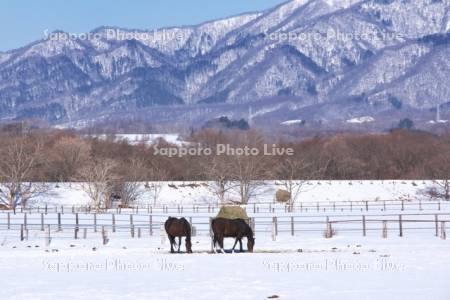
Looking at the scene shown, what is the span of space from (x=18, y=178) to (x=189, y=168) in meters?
35.4

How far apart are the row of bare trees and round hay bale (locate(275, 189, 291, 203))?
568mm

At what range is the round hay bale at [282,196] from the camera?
294 ft

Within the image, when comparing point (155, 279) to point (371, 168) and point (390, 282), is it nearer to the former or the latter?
point (390, 282)

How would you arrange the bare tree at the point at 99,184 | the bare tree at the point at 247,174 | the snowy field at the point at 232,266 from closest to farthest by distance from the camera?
the snowy field at the point at 232,266 → the bare tree at the point at 99,184 → the bare tree at the point at 247,174

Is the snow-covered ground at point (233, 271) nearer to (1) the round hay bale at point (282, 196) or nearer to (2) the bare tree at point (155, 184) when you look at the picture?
(1) the round hay bale at point (282, 196)

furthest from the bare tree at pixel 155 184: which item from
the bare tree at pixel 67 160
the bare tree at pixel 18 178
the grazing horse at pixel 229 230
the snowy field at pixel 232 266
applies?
the grazing horse at pixel 229 230

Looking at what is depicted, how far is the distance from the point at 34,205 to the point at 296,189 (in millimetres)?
27340

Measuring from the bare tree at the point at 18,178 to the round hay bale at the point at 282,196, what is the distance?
23.6 meters

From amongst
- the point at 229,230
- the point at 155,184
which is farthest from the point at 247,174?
the point at 229,230

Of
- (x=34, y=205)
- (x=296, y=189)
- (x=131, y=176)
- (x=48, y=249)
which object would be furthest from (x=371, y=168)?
(x=48, y=249)

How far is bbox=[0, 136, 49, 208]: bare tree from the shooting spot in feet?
280

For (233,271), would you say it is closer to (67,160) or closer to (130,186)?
(130,186)

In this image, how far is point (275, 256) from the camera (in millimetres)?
28203

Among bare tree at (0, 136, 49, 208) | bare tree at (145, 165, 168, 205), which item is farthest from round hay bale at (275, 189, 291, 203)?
bare tree at (0, 136, 49, 208)
